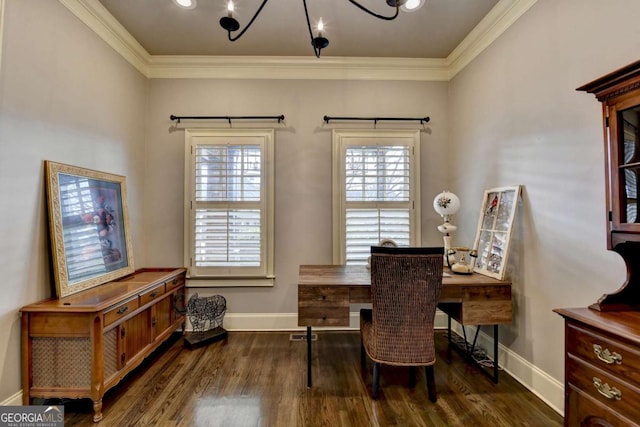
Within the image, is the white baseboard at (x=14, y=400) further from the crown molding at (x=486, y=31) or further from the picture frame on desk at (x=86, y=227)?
the crown molding at (x=486, y=31)

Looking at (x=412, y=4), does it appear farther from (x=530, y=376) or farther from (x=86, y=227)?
(x=86, y=227)

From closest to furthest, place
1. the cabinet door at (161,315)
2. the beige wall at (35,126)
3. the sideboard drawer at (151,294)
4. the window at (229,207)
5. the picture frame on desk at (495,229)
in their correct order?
the beige wall at (35,126) → the picture frame on desk at (495,229) → the sideboard drawer at (151,294) → the cabinet door at (161,315) → the window at (229,207)

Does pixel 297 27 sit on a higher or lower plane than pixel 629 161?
higher

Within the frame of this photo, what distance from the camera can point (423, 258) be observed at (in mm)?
1845

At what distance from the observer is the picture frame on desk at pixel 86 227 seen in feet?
6.65

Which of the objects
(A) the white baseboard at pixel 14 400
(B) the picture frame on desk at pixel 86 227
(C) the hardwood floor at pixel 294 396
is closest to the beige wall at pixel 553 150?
(C) the hardwood floor at pixel 294 396

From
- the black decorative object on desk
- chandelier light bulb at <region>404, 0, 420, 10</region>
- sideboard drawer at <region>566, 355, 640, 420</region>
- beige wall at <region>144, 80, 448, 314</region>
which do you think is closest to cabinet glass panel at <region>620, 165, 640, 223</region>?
sideboard drawer at <region>566, 355, 640, 420</region>

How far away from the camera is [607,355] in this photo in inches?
47.3

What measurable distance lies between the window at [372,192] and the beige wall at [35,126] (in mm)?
2320

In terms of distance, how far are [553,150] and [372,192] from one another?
65.1 inches

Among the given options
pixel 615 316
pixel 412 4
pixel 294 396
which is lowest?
pixel 294 396

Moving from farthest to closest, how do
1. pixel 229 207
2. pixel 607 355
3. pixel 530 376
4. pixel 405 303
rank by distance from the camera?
pixel 229 207 → pixel 530 376 → pixel 405 303 → pixel 607 355

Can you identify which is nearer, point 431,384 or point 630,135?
point 630,135

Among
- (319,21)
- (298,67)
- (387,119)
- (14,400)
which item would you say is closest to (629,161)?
(319,21)
